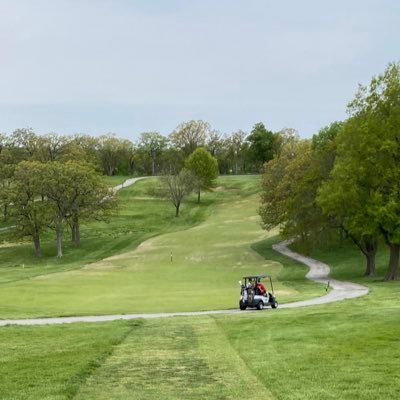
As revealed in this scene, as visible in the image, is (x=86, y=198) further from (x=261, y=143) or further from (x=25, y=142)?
(x=261, y=143)

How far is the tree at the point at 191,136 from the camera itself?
162750mm

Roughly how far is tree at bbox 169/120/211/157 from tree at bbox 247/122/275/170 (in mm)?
15651

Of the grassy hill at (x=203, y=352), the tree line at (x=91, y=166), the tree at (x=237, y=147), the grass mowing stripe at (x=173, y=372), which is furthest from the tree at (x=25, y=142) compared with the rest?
the grass mowing stripe at (x=173, y=372)

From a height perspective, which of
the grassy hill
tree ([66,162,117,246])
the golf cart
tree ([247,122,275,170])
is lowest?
the golf cart

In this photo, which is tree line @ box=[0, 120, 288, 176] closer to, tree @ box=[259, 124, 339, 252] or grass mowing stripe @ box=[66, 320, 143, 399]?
tree @ box=[259, 124, 339, 252]

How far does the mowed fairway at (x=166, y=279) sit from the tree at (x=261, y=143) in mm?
45827

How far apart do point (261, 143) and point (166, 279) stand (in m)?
98.1

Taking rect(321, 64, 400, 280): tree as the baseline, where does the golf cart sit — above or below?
below

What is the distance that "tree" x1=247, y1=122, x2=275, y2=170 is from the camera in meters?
149

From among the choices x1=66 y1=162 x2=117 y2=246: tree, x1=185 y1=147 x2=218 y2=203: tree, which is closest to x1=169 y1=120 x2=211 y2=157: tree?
x1=185 y1=147 x2=218 y2=203: tree

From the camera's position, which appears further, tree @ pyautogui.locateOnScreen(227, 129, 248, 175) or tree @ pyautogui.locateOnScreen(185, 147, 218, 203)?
tree @ pyautogui.locateOnScreen(227, 129, 248, 175)

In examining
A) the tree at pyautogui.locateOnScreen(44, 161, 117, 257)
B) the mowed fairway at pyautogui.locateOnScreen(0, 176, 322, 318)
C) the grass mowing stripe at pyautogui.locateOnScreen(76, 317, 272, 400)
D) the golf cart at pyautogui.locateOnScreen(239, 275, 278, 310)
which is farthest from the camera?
the tree at pyautogui.locateOnScreen(44, 161, 117, 257)

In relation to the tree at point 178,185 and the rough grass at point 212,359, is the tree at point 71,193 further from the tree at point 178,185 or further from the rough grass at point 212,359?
the rough grass at point 212,359

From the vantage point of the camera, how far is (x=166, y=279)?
55.6 metres
